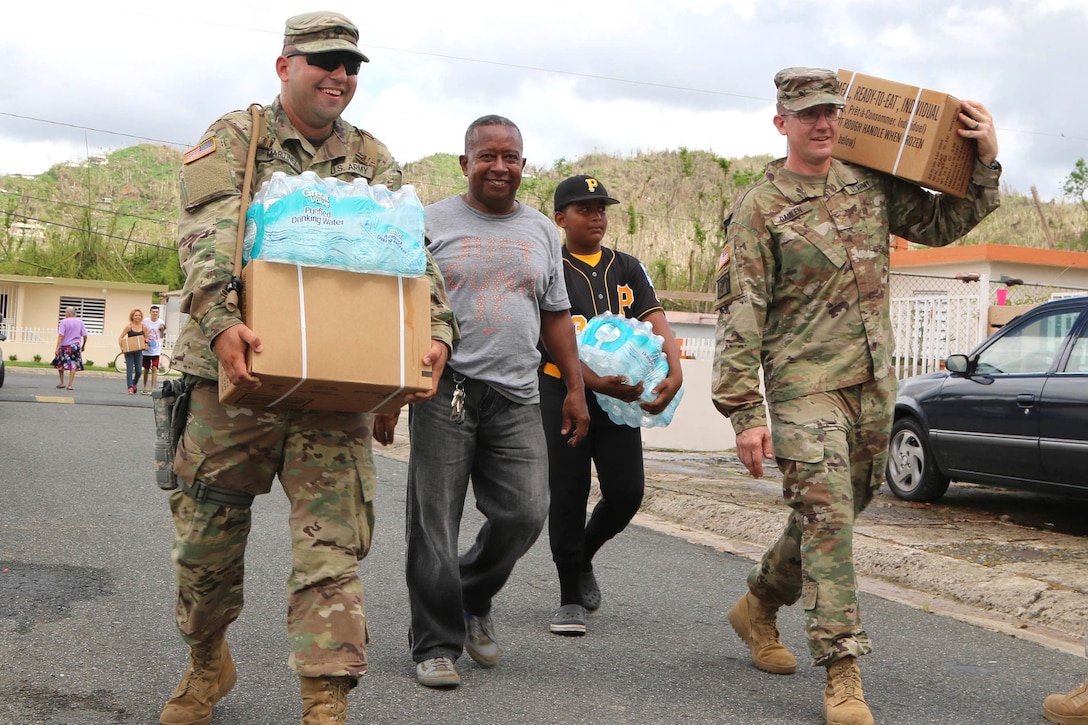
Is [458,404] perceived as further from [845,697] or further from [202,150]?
[845,697]

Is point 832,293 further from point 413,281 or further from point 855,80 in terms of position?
point 413,281

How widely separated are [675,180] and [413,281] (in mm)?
105094

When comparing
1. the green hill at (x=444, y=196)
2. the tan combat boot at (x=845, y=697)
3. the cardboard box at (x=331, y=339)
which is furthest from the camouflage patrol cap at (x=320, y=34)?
the green hill at (x=444, y=196)

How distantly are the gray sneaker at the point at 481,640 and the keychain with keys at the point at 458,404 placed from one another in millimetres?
880

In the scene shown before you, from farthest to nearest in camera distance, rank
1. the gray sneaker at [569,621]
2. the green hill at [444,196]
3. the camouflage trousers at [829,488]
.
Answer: the green hill at [444,196] < the gray sneaker at [569,621] < the camouflage trousers at [829,488]

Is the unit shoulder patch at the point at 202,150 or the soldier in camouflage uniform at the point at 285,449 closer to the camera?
the soldier in camouflage uniform at the point at 285,449

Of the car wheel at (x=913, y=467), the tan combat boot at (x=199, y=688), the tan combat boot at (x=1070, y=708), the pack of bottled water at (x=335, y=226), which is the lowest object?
the tan combat boot at (x=1070, y=708)

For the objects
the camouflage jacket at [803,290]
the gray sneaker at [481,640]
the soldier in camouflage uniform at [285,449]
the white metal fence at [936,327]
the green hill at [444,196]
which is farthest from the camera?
the green hill at [444,196]

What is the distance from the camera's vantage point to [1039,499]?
1055 cm

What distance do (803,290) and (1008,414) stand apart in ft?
17.4

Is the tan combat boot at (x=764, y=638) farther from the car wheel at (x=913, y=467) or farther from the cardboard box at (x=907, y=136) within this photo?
the car wheel at (x=913, y=467)

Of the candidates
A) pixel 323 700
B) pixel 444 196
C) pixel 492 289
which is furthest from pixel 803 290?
pixel 444 196

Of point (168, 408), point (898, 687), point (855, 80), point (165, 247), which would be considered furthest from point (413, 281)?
point (165, 247)

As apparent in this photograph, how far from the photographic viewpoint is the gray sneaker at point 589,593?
5.70 m
